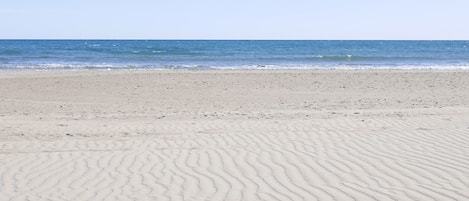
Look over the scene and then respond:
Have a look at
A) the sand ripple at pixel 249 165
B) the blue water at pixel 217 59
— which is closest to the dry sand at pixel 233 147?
the sand ripple at pixel 249 165

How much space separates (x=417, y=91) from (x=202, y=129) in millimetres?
10203

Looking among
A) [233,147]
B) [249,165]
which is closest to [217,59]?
[233,147]

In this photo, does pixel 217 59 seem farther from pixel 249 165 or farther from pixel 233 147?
pixel 249 165

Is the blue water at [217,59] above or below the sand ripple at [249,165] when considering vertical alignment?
below

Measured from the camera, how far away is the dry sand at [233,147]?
541 cm

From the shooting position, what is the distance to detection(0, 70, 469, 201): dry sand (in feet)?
17.8

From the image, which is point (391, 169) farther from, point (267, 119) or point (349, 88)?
point (349, 88)

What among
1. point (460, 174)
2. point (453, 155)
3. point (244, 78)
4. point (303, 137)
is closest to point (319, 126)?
point (303, 137)

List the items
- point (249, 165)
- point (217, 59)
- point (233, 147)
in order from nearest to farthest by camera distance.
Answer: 1. point (249, 165)
2. point (233, 147)
3. point (217, 59)

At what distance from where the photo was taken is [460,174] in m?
5.87

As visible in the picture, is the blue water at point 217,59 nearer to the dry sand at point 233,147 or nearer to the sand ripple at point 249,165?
the dry sand at point 233,147

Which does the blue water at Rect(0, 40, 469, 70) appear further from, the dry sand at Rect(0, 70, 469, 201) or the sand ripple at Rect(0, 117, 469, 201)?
the sand ripple at Rect(0, 117, 469, 201)

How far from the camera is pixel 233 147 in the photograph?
7.65 m

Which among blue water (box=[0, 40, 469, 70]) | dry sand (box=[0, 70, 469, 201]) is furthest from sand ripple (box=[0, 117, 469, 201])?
blue water (box=[0, 40, 469, 70])
